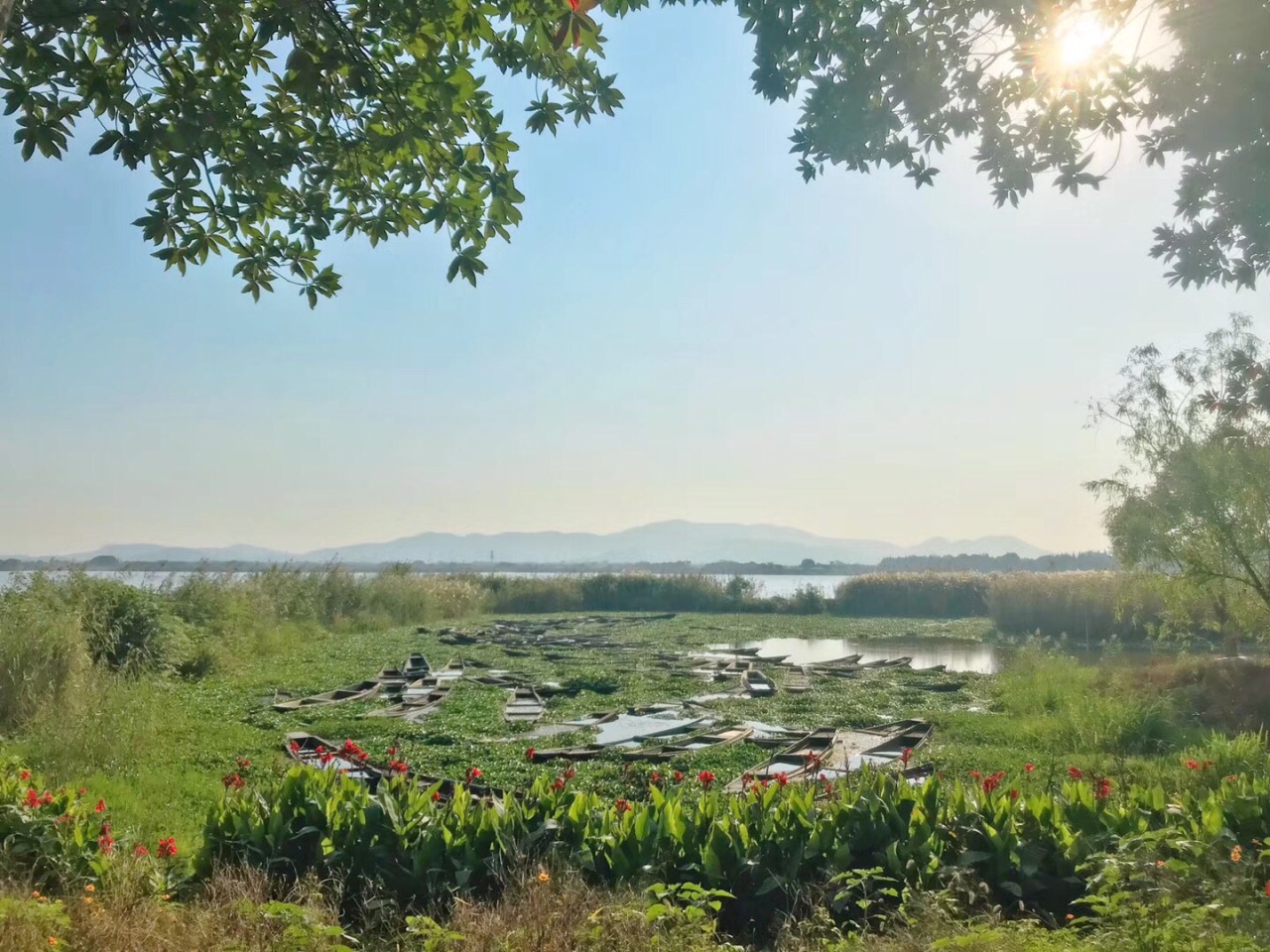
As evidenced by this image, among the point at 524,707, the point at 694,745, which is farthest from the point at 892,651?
the point at 694,745

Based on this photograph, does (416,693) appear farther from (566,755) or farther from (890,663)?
(890,663)

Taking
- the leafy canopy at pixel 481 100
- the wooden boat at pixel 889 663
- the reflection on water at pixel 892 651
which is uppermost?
the leafy canopy at pixel 481 100

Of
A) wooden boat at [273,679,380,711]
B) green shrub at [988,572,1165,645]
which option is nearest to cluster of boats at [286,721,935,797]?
wooden boat at [273,679,380,711]

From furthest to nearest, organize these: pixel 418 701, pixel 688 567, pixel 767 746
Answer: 1. pixel 688 567
2. pixel 418 701
3. pixel 767 746

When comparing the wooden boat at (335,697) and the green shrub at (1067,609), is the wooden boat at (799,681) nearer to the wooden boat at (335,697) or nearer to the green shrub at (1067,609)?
the wooden boat at (335,697)

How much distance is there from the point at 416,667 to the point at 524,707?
13.7ft

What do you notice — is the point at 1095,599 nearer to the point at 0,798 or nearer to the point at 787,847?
the point at 787,847

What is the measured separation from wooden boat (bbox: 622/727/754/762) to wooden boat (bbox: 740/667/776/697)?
295 centimetres

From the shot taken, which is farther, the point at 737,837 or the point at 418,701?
the point at 418,701

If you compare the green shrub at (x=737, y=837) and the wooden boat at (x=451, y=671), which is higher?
the green shrub at (x=737, y=837)

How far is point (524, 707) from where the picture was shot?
1127 centimetres

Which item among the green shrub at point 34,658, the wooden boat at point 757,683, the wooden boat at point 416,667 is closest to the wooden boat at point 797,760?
the wooden boat at point 757,683

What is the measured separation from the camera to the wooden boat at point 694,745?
8.05m

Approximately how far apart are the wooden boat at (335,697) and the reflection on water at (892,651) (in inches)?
328
